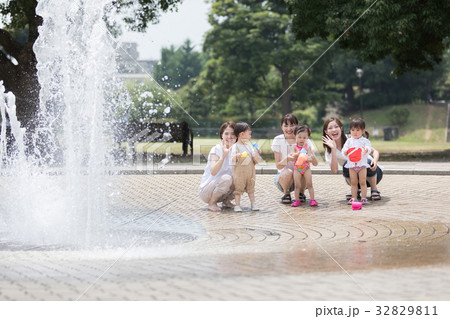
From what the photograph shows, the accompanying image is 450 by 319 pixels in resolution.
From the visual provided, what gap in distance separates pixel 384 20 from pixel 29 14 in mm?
12805

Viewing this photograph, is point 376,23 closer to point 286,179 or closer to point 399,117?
point 286,179

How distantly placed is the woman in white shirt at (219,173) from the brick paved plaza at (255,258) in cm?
25

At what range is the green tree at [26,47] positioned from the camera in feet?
74.2

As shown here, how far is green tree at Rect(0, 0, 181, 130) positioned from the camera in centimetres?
2262

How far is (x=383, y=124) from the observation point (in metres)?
48.8

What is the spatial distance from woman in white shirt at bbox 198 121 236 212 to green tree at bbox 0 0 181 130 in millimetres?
13418

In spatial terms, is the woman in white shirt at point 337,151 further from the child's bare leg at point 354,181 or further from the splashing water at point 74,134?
the splashing water at point 74,134

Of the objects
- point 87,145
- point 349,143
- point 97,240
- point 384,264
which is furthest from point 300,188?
point 384,264

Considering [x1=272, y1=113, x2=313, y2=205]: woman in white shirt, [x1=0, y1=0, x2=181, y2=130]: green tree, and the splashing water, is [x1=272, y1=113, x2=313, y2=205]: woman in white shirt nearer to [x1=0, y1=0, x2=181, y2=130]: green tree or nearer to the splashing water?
the splashing water

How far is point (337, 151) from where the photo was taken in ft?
33.5

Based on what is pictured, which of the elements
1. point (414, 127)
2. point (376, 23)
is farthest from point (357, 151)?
point (414, 127)

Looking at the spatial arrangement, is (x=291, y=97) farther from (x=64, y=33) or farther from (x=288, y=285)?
(x=288, y=285)

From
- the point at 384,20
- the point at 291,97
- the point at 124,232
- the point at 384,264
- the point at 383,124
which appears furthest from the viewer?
the point at 383,124

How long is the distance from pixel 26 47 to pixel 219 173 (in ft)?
52.0
